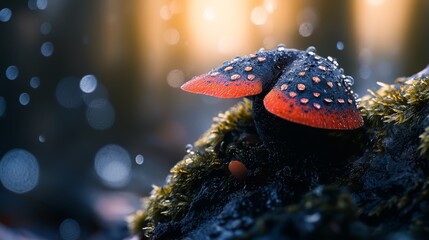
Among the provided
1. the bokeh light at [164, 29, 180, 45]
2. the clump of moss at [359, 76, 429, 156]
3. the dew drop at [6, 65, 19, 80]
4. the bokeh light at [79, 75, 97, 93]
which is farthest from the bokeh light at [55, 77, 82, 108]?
the clump of moss at [359, 76, 429, 156]

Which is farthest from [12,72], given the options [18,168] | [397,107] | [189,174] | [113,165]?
[397,107]

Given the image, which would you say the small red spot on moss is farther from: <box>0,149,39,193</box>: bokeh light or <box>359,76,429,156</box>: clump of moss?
<box>0,149,39,193</box>: bokeh light

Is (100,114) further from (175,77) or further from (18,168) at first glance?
(175,77)

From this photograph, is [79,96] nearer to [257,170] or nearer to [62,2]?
[62,2]

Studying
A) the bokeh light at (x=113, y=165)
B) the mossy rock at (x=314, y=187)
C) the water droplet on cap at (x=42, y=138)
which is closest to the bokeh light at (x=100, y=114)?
the bokeh light at (x=113, y=165)

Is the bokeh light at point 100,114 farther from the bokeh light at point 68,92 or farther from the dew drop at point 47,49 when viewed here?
the dew drop at point 47,49

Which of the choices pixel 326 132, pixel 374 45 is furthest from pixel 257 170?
pixel 374 45
